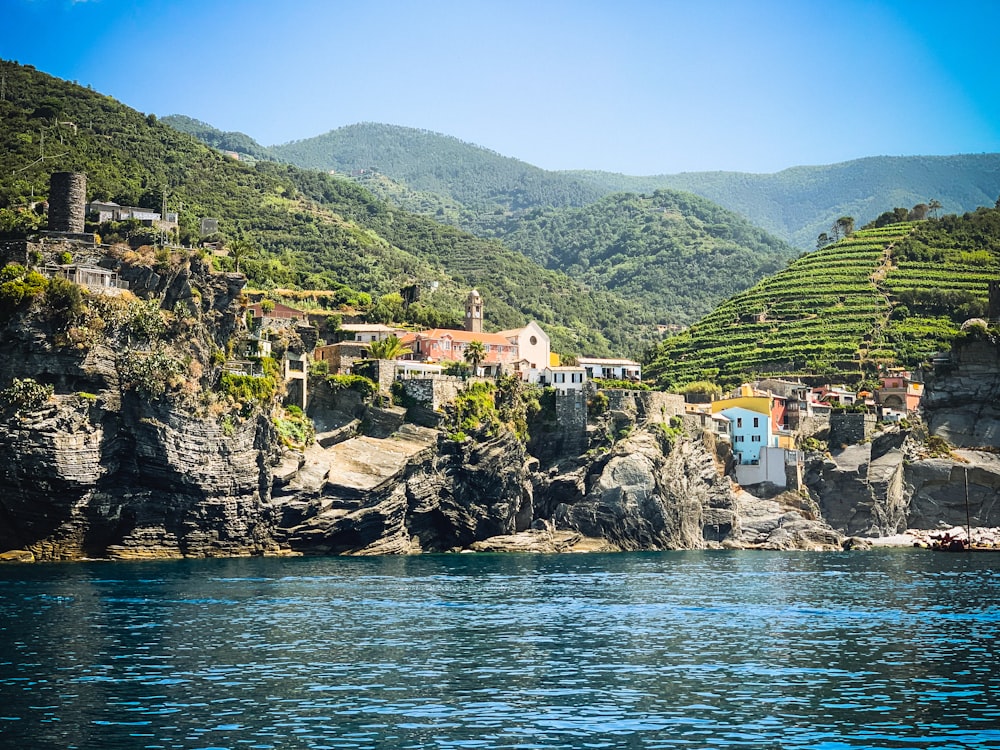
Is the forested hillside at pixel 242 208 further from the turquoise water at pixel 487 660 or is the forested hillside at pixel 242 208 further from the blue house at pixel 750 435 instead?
the turquoise water at pixel 487 660

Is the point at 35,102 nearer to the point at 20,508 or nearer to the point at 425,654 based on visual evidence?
the point at 20,508

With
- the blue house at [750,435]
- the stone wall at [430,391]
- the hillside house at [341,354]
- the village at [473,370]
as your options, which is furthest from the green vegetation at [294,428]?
the blue house at [750,435]

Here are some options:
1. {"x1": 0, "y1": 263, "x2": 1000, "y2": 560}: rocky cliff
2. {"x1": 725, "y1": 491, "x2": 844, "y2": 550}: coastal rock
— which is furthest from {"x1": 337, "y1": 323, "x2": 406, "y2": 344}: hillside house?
{"x1": 725, "y1": 491, "x2": 844, "y2": 550}: coastal rock

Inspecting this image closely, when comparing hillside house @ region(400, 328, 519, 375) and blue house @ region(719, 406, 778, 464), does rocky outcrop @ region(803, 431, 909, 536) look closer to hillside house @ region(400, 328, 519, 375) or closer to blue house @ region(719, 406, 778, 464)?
blue house @ region(719, 406, 778, 464)

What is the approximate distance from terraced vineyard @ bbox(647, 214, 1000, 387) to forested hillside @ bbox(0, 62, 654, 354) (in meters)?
24.2

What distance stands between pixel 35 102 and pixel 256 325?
56.9 meters

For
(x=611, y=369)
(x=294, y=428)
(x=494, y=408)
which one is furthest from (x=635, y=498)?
(x=294, y=428)

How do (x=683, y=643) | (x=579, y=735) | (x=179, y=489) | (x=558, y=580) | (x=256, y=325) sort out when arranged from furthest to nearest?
1. (x=256, y=325)
2. (x=179, y=489)
3. (x=558, y=580)
4. (x=683, y=643)
5. (x=579, y=735)

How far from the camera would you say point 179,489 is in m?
78.1

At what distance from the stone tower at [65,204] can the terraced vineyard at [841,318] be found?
66.7 m

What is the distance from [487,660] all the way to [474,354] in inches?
2363

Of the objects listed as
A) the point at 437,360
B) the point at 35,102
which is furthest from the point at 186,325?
the point at 35,102

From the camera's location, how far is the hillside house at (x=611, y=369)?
392ft

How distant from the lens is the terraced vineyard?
136m
